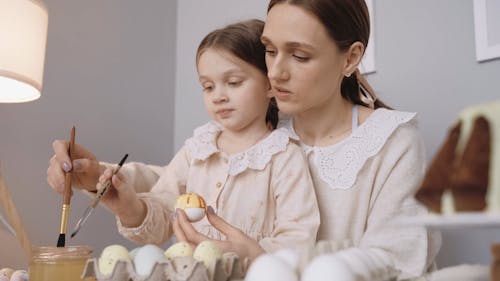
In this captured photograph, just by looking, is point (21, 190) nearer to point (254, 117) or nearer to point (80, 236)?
point (80, 236)

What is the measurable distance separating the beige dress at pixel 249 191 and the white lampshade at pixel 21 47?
0.38 metres

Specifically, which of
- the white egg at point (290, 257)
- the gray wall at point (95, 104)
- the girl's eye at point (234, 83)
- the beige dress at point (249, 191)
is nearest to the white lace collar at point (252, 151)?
the beige dress at point (249, 191)

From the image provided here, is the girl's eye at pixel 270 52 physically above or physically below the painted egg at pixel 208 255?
above

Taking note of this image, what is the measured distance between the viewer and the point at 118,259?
60 centimetres

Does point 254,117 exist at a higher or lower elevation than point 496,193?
higher

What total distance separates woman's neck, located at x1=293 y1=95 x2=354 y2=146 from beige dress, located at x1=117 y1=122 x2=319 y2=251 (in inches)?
2.9

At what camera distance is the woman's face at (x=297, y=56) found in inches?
37.9

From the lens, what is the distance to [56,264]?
73 cm

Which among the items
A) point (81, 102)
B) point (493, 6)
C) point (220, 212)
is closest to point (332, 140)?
point (220, 212)

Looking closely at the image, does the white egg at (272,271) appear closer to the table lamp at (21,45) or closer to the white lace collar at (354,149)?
the white lace collar at (354,149)

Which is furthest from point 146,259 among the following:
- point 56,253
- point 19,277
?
point 19,277

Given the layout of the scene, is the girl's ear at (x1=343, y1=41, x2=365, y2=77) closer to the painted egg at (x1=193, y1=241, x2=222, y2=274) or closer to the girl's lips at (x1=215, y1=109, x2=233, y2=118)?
the girl's lips at (x1=215, y1=109, x2=233, y2=118)

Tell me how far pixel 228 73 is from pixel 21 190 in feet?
2.74

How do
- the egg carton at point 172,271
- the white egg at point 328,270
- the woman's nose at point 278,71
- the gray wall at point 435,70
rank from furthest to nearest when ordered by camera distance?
the gray wall at point 435,70, the woman's nose at point 278,71, the egg carton at point 172,271, the white egg at point 328,270
